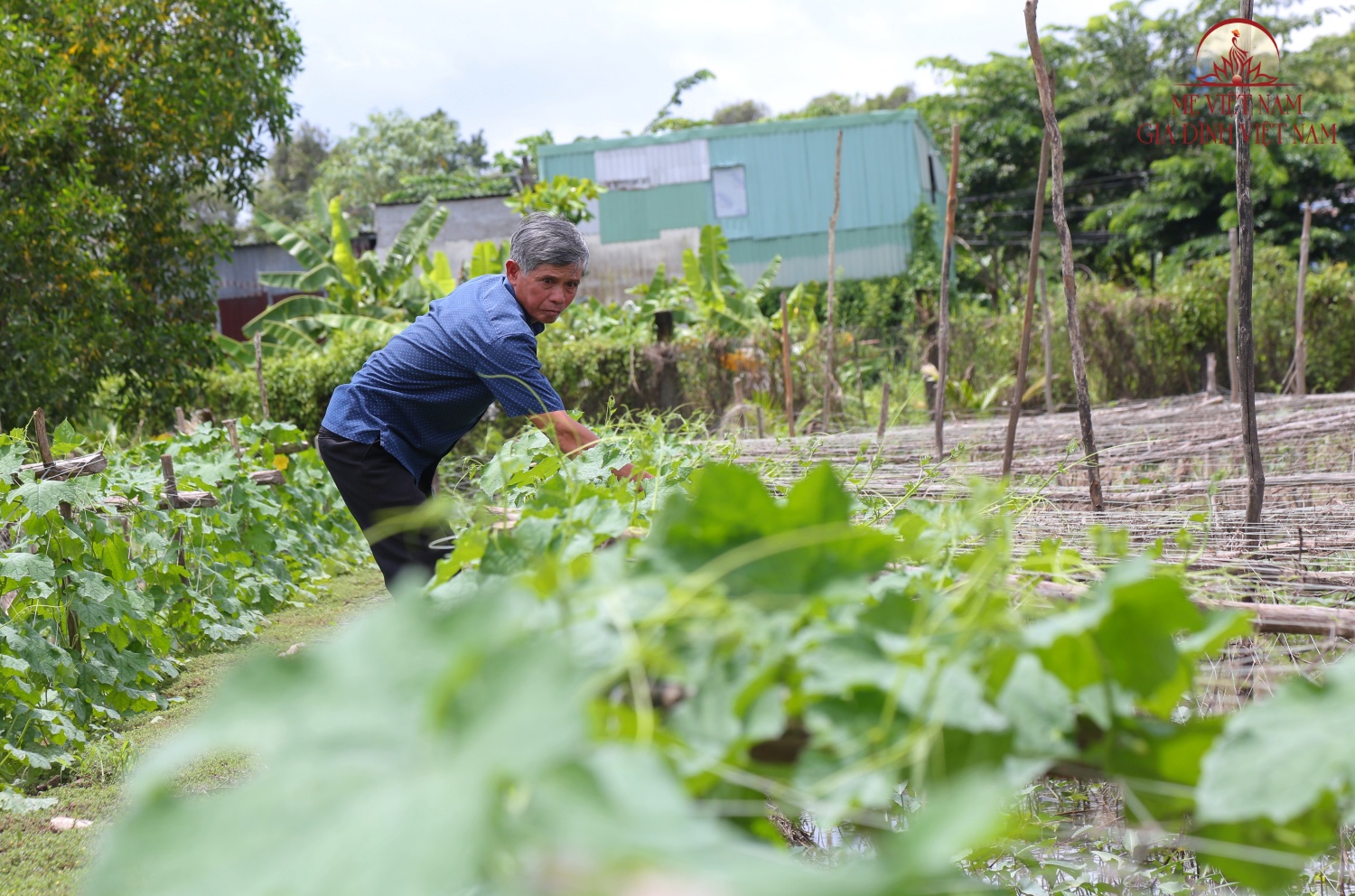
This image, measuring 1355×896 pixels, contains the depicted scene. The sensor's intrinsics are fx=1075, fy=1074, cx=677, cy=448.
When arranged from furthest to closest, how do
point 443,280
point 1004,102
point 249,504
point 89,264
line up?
point 1004,102 → point 443,280 → point 89,264 → point 249,504

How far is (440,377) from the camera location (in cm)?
318

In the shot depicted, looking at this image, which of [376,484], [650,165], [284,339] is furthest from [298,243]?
[376,484]

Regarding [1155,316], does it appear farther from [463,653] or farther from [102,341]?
[463,653]

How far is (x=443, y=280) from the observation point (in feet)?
43.1

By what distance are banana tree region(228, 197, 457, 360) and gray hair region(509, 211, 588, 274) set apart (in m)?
9.40

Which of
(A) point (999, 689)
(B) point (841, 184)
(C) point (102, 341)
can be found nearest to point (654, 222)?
(B) point (841, 184)

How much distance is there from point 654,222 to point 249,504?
13141mm

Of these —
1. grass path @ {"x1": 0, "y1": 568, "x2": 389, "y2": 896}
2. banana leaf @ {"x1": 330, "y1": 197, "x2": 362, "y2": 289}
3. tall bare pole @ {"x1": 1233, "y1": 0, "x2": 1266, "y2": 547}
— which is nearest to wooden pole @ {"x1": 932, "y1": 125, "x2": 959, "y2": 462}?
tall bare pole @ {"x1": 1233, "y1": 0, "x2": 1266, "y2": 547}

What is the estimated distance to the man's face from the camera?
308 cm

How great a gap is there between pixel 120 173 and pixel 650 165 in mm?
10565

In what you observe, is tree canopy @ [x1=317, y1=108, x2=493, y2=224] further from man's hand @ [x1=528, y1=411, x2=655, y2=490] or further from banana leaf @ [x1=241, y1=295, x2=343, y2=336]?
man's hand @ [x1=528, y1=411, x2=655, y2=490]

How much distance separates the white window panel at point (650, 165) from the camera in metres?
18.4

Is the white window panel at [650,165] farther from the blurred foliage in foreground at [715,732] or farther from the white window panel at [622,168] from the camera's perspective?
the blurred foliage in foreground at [715,732]

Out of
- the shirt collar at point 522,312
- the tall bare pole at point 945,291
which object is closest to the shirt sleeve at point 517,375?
the shirt collar at point 522,312
